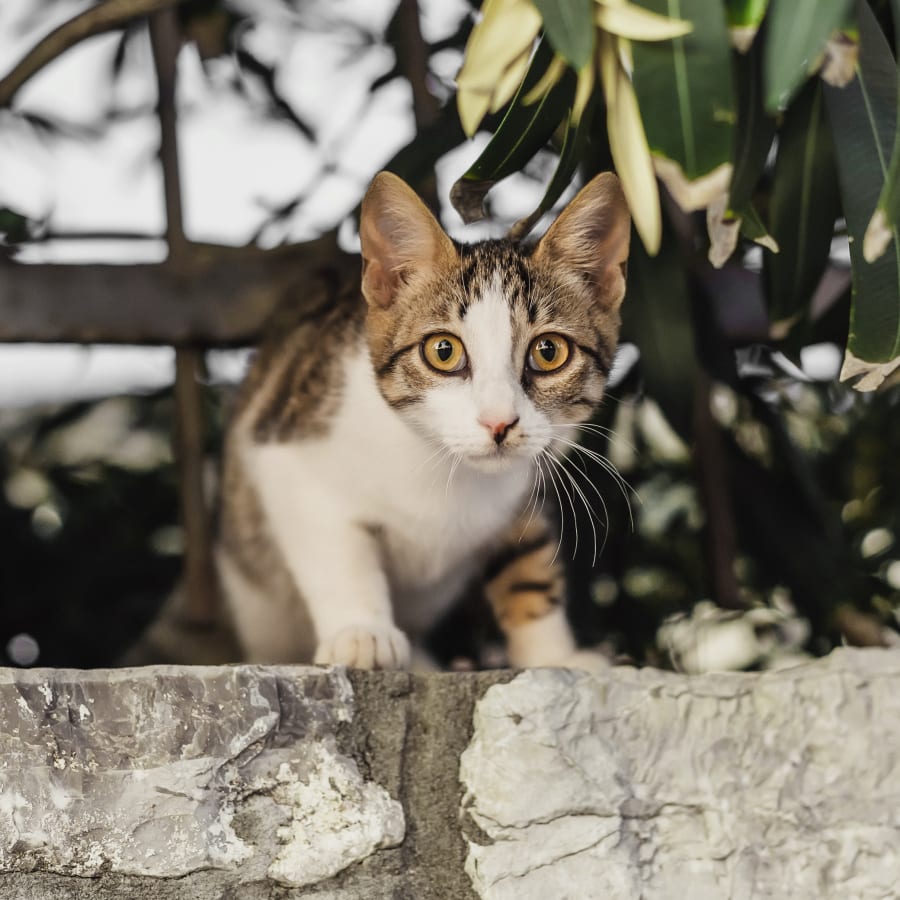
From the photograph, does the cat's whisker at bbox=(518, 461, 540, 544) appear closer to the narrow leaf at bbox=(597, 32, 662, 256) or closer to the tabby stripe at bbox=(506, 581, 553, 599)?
the tabby stripe at bbox=(506, 581, 553, 599)

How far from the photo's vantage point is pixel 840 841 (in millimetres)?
1080

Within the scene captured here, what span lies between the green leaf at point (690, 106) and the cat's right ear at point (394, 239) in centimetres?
45

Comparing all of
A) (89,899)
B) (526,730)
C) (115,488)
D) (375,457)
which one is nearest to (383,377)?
(375,457)

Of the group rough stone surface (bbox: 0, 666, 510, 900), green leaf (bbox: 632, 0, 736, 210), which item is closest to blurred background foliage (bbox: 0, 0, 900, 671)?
green leaf (bbox: 632, 0, 736, 210)

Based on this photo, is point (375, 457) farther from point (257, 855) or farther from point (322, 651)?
point (257, 855)

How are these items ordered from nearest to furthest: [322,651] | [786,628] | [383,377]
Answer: [322,651], [383,377], [786,628]

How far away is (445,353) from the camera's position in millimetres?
1400

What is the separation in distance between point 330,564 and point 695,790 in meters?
0.61

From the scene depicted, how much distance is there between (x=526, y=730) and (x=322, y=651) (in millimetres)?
380

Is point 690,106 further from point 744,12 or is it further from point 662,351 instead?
point 662,351

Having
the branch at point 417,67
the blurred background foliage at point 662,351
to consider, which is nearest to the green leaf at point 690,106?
the blurred background foliage at point 662,351

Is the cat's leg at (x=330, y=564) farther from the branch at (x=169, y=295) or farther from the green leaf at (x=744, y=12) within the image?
the green leaf at (x=744, y=12)

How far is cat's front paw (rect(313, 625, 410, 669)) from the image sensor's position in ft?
4.51

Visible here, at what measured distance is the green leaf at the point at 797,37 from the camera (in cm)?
88
